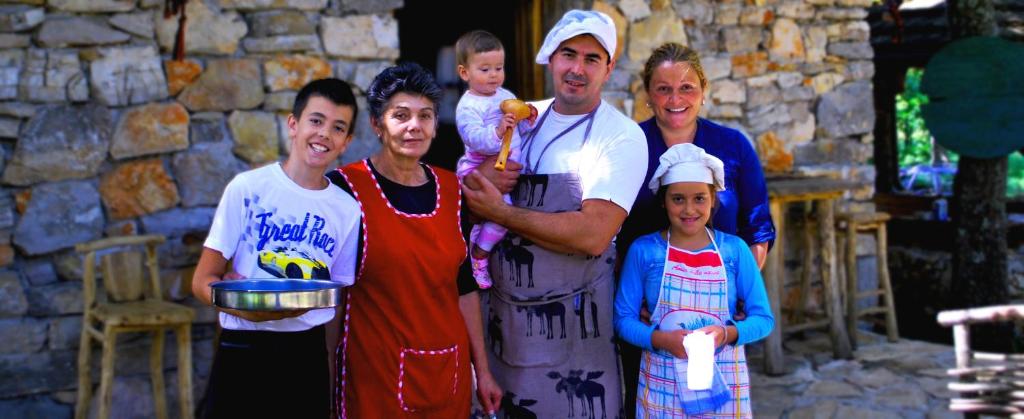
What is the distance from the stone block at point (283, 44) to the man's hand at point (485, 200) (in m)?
2.28

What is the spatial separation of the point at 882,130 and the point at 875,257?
15.6 feet

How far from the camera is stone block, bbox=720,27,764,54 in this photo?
18.9ft

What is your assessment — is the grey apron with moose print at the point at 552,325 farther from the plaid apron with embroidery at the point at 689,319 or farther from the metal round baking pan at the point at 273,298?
the metal round baking pan at the point at 273,298

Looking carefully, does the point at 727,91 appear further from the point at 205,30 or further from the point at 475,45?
the point at 205,30

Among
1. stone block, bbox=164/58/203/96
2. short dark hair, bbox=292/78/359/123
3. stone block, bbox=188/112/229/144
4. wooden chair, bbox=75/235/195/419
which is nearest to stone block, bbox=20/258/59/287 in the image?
wooden chair, bbox=75/235/195/419

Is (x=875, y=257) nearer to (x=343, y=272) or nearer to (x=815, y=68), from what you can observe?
(x=815, y=68)

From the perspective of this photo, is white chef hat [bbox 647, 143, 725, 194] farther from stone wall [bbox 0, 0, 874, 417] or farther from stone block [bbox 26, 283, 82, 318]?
stone block [bbox 26, 283, 82, 318]

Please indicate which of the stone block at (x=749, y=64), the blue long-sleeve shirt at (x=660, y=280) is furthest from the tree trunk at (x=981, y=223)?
the blue long-sleeve shirt at (x=660, y=280)

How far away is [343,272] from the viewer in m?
2.22

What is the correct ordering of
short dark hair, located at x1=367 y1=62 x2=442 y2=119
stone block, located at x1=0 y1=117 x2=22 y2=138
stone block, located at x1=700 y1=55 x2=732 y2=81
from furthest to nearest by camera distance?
stone block, located at x1=700 y1=55 x2=732 y2=81, stone block, located at x1=0 y1=117 x2=22 y2=138, short dark hair, located at x1=367 y1=62 x2=442 y2=119

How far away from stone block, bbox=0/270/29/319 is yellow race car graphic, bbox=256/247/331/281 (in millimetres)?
2313

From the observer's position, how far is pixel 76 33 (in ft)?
13.0

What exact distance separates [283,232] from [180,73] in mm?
2297

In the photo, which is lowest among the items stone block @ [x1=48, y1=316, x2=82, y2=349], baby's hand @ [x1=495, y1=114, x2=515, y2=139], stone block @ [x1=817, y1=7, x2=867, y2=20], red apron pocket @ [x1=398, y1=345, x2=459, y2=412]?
stone block @ [x1=48, y1=316, x2=82, y2=349]
